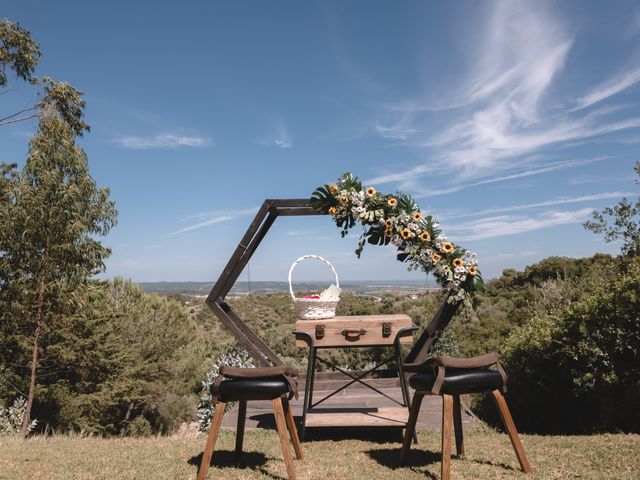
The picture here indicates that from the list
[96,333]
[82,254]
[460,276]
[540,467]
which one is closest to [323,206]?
[460,276]

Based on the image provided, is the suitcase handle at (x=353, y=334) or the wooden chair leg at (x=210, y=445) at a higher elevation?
the suitcase handle at (x=353, y=334)

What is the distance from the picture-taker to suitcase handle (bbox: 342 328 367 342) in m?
4.19

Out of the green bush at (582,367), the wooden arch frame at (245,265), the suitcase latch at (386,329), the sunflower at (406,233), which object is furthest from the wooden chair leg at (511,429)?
the wooden arch frame at (245,265)

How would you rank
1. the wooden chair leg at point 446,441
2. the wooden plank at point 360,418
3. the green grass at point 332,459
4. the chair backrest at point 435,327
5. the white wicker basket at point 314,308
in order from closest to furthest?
the wooden chair leg at point 446,441 → the green grass at point 332,459 → the wooden plank at point 360,418 → the white wicker basket at point 314,308 → the chair backrest at point 435,327

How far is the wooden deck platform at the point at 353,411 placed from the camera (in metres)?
4.22

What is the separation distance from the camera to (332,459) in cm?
369

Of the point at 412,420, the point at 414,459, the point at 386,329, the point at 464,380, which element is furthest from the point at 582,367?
the point at 464,380

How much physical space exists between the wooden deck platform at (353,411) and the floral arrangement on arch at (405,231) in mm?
1332

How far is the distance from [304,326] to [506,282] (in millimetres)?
20451

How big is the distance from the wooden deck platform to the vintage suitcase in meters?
0.72

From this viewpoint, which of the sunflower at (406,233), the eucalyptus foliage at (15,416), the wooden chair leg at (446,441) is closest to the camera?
the wooden chair leg at (446,441)

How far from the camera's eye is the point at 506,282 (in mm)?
22391

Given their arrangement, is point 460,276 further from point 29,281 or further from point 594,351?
point 29,281

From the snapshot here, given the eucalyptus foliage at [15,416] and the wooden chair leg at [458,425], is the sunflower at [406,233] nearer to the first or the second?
the wooden chair leg at [458,425]
